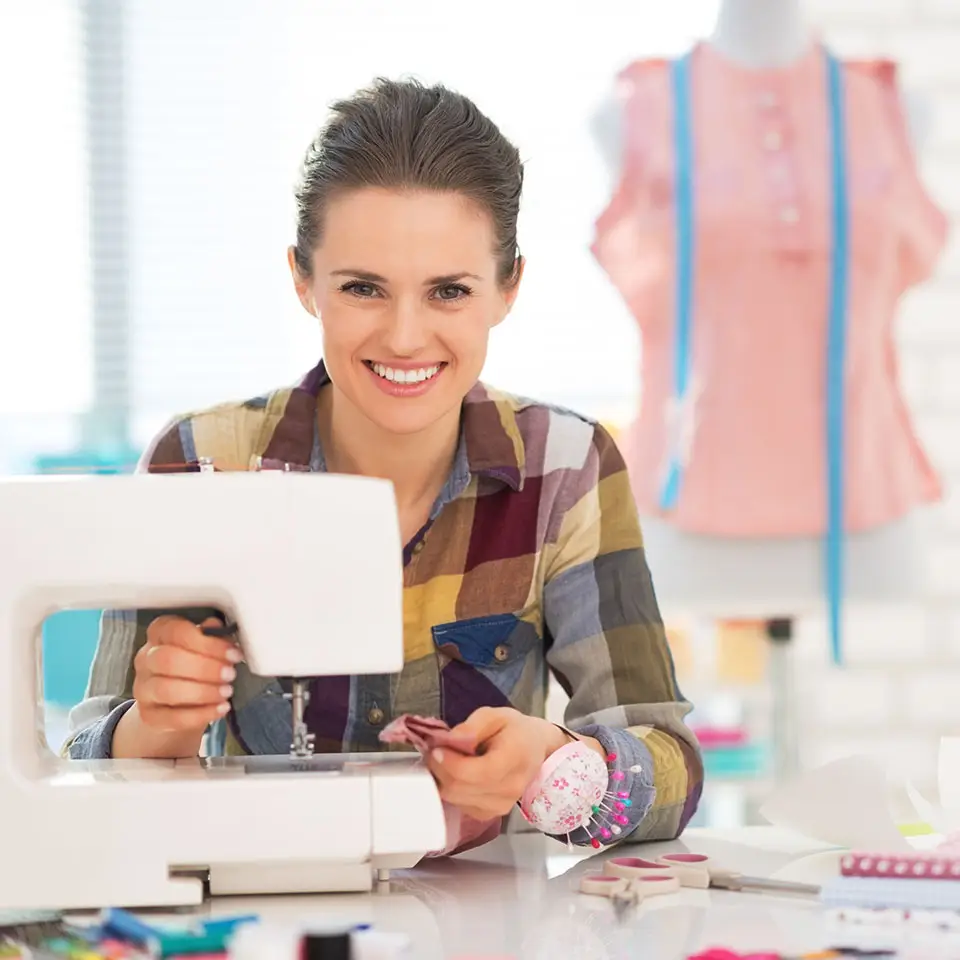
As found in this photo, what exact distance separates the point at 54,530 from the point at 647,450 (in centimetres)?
154

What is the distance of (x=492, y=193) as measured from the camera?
1.58 meters

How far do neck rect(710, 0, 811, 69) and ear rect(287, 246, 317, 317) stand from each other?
123 centimetres

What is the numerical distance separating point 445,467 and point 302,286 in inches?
9.4

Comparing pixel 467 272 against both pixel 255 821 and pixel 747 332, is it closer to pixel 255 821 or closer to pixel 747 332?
pixel 255 821

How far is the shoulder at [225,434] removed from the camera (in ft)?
5.59

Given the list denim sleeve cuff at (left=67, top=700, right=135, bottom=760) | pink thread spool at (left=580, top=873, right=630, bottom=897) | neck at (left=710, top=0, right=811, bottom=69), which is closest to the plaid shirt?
denim sleeve cuff at (left=67, top=700, right=135, bottom=760)

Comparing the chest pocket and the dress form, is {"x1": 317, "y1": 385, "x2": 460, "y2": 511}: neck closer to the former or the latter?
the chest pocket

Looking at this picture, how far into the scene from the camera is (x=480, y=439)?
167 centimetres

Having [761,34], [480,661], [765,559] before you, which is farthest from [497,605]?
[761,34]

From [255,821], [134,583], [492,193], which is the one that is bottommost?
[255,821]

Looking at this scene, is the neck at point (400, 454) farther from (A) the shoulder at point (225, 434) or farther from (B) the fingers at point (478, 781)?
(B) the fingers at point (478, 781)

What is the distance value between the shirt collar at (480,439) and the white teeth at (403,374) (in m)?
0.12

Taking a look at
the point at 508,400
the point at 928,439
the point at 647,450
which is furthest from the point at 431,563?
the point at 928,439

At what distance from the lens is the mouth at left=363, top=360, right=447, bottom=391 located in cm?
155
